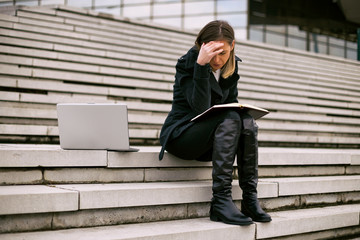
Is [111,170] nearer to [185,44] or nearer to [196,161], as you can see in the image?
[196,161]

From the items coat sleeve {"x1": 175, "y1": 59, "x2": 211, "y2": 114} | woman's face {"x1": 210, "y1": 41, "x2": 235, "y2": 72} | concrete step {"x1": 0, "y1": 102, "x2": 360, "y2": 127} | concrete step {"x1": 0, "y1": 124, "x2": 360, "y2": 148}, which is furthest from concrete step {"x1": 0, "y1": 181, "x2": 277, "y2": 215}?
concrete step {"x1": 0, "y1": 102, "x2": 360, "y2": 127}

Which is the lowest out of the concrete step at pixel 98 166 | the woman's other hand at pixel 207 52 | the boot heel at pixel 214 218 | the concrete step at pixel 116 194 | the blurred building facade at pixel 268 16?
the boot heel at pixel 214 218

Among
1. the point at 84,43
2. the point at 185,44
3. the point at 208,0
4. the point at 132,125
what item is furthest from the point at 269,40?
the point at 132,125

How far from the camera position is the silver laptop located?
2312 millimetres

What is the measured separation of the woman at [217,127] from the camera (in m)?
2.18

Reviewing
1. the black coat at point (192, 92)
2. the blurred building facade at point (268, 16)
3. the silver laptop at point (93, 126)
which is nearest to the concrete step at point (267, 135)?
the silver laptop at point (93, 126)

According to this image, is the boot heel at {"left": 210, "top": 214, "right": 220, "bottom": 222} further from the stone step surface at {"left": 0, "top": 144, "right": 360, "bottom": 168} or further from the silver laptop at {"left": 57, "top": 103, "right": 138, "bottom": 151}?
the silver laptop at {"left": 57, "top": 103, "right": 138, "bottom": 151}

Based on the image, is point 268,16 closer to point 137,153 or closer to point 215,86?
point 215,86

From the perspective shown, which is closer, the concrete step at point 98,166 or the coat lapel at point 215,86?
the concrete step at point 98,166

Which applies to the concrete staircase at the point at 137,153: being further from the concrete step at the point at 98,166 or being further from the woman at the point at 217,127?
the woman at the point at 217,127

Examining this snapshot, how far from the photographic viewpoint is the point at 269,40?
17.7 meters

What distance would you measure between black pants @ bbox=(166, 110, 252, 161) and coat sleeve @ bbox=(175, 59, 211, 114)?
0.12 metres

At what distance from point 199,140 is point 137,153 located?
1.37 feet

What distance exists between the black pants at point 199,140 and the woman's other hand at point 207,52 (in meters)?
0.32
